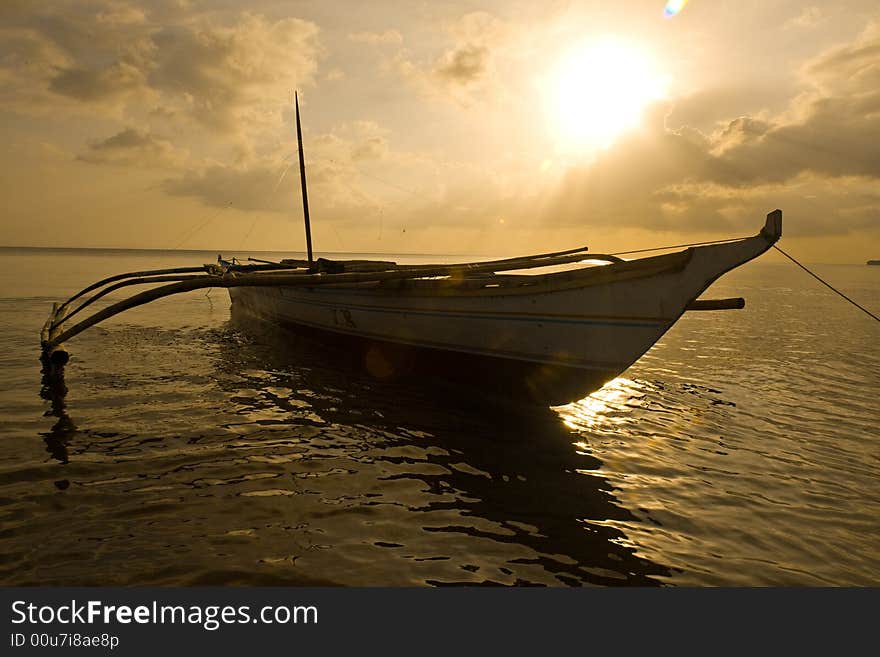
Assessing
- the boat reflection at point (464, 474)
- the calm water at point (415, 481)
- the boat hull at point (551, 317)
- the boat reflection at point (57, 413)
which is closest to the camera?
the calm water at point (415, 481)

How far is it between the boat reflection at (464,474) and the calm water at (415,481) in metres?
0.03

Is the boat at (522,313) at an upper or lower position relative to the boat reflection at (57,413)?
upper

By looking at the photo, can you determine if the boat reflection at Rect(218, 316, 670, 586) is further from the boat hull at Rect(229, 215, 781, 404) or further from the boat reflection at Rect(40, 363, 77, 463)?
the boat reflection at Rect(40, 363, 77, 463)

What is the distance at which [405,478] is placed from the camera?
6.47 m

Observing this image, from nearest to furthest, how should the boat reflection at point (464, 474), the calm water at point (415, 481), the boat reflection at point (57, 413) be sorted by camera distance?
the calm water at point (415, 481) < the boat reflection at point (464, 474) < the boat reflection at point (57, 413)

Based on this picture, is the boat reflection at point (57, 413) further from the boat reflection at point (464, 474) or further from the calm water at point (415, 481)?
the boat reflection at point (464, 474)

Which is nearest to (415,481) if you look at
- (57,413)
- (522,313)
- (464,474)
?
(464,474)

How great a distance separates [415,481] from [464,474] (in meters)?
0.71

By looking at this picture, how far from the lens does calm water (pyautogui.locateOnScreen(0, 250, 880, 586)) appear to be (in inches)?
181

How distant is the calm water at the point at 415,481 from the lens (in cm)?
460

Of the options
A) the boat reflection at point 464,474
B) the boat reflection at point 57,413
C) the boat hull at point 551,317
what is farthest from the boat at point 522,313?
the boat reflection at point 464,474

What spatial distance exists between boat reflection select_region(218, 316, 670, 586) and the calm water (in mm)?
→ 32

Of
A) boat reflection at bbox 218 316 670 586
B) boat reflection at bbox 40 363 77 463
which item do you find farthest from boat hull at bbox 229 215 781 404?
boat reflection at bbox 40 363 77 463

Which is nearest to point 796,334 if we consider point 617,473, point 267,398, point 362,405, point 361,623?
point 617,473
